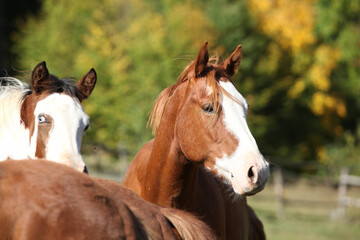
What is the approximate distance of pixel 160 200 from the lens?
3633mm

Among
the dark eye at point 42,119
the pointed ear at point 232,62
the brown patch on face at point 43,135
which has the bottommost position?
the brown patch on face at point 43,135

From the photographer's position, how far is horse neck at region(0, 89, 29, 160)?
3.75 metres

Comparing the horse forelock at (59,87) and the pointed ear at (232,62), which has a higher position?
the pointed ear at (232,62)

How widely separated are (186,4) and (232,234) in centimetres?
2269

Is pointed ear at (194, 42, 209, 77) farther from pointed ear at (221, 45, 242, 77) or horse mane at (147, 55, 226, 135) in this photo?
pointed ear at (221, 45, 242, 77)

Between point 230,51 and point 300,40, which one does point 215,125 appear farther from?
point 300,40

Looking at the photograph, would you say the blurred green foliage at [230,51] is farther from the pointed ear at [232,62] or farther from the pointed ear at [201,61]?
the pointed ear at [201,61]

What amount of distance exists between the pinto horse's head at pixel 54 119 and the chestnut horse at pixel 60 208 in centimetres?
140

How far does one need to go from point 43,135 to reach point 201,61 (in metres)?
1.25

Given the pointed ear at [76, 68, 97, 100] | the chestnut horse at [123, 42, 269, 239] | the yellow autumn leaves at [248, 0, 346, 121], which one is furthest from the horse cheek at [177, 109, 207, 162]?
the yellow autumn leaves at [248, 0, 346, 121]

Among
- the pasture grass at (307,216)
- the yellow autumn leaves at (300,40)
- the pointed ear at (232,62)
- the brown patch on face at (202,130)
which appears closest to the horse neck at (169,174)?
the brown patch on face at (202,130)

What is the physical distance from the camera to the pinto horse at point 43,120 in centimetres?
355

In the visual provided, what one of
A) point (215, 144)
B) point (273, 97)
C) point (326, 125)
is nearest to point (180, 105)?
point (215, 144)

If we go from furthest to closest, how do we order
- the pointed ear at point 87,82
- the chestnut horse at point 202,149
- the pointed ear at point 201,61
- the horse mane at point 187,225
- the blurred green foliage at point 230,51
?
the blurred green foliage at point 230,51
the pointed ear at point 87,82
the pointed ear at point 201,61
the chestnut horse at point 202,149
the horse mane at point 187,225
